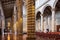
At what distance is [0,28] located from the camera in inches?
1358

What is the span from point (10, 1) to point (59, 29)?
411 inches

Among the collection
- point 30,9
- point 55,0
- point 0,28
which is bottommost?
point 0,28

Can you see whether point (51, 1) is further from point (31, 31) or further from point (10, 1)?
point (31, 31)

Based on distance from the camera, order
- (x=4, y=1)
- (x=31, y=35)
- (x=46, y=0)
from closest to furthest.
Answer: (x=31, y=35) → (x=46, y=0) → (x=4, y=1)

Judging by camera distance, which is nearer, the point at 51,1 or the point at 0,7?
the point at 51,1

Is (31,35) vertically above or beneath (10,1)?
beneath

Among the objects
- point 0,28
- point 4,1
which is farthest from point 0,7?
point 0,28

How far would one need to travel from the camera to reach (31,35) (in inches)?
426

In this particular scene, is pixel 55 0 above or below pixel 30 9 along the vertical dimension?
above

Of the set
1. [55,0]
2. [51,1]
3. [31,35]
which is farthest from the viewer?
[51,1]

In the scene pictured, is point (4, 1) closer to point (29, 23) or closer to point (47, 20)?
point (47, 20)

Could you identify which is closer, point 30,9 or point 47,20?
point 30,9

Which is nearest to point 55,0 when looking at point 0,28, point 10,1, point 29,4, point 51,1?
point 51,1

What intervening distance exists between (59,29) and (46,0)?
5.03 m
